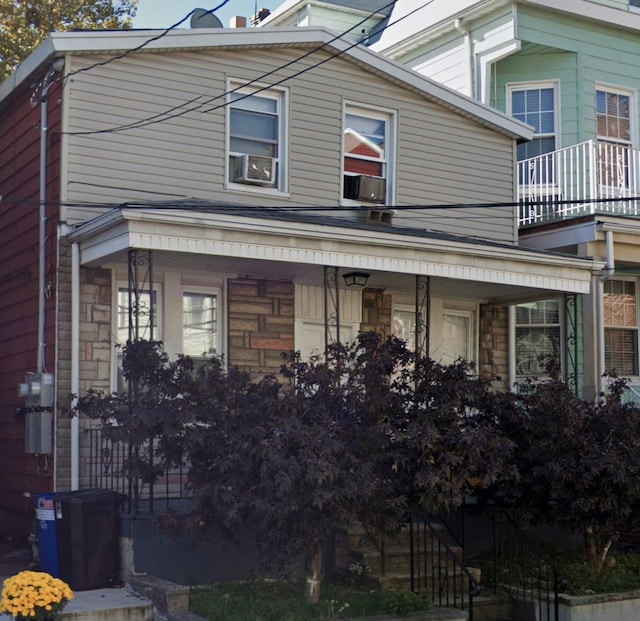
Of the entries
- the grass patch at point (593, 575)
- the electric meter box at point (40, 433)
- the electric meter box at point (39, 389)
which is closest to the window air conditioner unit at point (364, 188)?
the electric meter box at point (39, 389)

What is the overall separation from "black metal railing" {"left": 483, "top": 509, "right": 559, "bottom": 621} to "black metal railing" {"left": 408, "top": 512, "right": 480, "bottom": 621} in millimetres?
487

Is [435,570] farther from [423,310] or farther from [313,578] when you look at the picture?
[423,310]

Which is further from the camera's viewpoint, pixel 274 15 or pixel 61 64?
pixel 274 15

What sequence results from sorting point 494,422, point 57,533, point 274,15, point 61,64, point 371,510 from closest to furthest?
point 371,510 < point 57,533 < point 494,422 < point 61,64 < point 274,15

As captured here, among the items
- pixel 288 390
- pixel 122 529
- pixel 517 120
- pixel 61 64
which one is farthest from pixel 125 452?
pixel 517 120

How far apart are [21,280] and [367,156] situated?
502cm

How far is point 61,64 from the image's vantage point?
40.2 feet

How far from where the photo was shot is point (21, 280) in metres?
13.2

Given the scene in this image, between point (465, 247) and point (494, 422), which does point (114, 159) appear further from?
point (494, 422)

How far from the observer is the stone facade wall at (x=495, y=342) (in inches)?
611

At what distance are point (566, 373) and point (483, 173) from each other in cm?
323

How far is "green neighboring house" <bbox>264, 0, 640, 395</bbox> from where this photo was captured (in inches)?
627

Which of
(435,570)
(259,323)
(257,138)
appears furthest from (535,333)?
(435,570)

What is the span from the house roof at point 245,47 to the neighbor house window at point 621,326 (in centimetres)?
303
